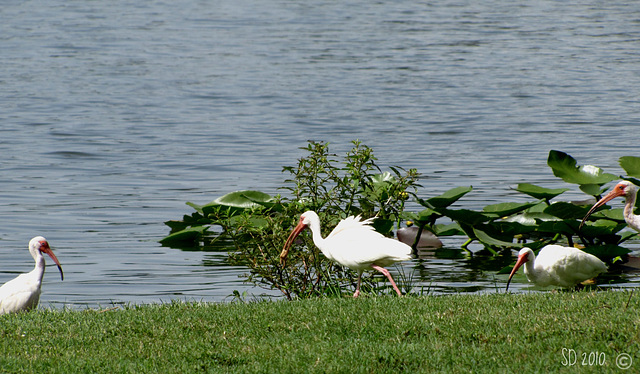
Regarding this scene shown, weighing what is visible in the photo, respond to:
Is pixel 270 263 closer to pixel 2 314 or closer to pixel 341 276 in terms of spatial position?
pixel 341 276

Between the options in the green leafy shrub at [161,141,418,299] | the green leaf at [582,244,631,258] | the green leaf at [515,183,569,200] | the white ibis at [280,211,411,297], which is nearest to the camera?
the white ibis at [280,211,411,297]

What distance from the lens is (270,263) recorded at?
9.70 meters

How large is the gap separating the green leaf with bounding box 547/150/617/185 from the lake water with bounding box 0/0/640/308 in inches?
50.9

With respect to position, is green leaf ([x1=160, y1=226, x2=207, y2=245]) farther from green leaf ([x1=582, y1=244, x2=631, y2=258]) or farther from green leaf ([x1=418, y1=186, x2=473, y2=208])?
green leaf ([x1=582, y1=244, x2=631, y2=258])

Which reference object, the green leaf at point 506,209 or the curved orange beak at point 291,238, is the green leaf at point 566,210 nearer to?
the green leaf at point 506,209

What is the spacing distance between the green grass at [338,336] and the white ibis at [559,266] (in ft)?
3.65

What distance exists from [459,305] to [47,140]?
649 inches

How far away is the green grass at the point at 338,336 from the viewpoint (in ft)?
21.0

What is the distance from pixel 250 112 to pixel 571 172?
53.0 feet

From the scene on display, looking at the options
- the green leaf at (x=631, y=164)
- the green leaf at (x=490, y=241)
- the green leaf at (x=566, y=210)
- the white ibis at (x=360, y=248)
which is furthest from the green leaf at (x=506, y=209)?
the white ibis at (x=360, y=248)

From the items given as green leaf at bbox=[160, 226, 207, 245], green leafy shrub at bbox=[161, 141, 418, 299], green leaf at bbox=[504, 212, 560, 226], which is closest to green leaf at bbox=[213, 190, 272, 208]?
green leaf at bbox=[160, 226, 207, 245]

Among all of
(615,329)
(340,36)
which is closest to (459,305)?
(615,329)

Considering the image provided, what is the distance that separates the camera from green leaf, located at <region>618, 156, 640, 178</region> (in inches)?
432

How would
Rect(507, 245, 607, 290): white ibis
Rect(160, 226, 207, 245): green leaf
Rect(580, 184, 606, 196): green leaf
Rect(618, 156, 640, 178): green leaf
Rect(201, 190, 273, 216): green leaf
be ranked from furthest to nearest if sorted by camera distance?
Rect(160, 226, 207, 245): green leaf → Rect(201, 190, 273, 216): green leaf → Rect(580, 184, 606, 196): green leaf → Rect(618, 156, 640, 178): green leaf → Rect(507, 245, 607, 290): white ibis
